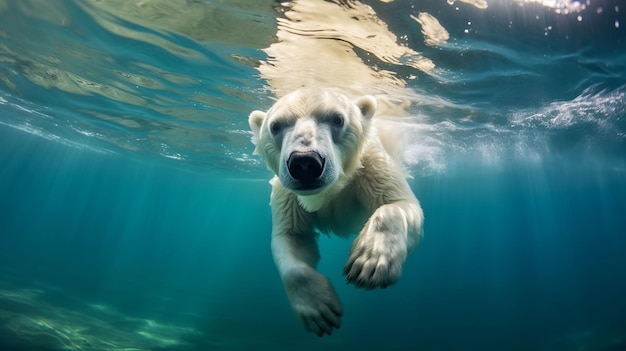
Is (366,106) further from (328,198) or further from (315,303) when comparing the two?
(315,303)

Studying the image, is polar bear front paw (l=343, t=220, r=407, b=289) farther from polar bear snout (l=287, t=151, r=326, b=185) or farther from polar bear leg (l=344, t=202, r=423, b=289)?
polar bear snout (l=287, t=151, r=326, b=185)

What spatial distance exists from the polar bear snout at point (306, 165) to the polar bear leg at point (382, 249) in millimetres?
601

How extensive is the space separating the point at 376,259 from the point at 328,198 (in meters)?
1.63

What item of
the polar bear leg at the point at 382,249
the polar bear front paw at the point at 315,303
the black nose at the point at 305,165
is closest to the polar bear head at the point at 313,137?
the black nose at the point at 305,165

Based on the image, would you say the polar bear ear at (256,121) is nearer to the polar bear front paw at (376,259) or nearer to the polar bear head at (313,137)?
the polar bear head at (313,137)

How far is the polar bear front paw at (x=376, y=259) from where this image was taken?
288 centimetres

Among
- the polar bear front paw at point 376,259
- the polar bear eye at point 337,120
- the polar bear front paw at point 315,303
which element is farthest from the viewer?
the polar bear eye at point 337,120

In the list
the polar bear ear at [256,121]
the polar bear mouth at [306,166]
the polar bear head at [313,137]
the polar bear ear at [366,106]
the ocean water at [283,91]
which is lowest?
the polar bear mouth at [306,166]

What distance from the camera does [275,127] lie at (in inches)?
166

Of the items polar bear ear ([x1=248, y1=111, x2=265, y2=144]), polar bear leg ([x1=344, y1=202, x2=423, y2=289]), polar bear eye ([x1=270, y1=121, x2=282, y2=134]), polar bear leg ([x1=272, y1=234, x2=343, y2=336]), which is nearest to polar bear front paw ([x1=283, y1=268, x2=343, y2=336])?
polar bear leg ([x1=272, y1=234, x2=343, y2=336])

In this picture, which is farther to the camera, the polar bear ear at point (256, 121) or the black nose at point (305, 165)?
the polar bear ear at point (256, 121)

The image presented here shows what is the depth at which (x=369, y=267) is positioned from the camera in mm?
2920

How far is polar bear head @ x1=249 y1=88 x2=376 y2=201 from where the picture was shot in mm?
3414

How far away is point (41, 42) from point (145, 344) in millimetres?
8053
